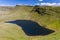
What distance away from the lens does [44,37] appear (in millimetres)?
7758

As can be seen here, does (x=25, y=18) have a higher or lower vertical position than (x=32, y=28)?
higher

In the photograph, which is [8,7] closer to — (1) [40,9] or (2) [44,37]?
(1) [40,9]

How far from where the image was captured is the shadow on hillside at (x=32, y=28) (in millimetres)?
7957

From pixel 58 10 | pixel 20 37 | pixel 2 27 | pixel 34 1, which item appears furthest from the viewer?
pixel 58 10

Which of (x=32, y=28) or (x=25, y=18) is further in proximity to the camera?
(x=25, y=18)

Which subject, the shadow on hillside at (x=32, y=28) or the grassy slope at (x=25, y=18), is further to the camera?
the shadow on hillside at (x=32, y=28)

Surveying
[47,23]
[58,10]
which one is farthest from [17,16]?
[58,10]

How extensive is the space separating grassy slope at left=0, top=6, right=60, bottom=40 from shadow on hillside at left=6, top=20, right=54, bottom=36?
0.21 m

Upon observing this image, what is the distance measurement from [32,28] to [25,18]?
0.91 m

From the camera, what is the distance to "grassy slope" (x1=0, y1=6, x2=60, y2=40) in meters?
7.66

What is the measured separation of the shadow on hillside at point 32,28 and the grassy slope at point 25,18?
0.70 ft

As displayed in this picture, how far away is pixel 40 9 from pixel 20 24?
1.61 metres

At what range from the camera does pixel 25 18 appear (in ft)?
28.8

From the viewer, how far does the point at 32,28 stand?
8195mm
